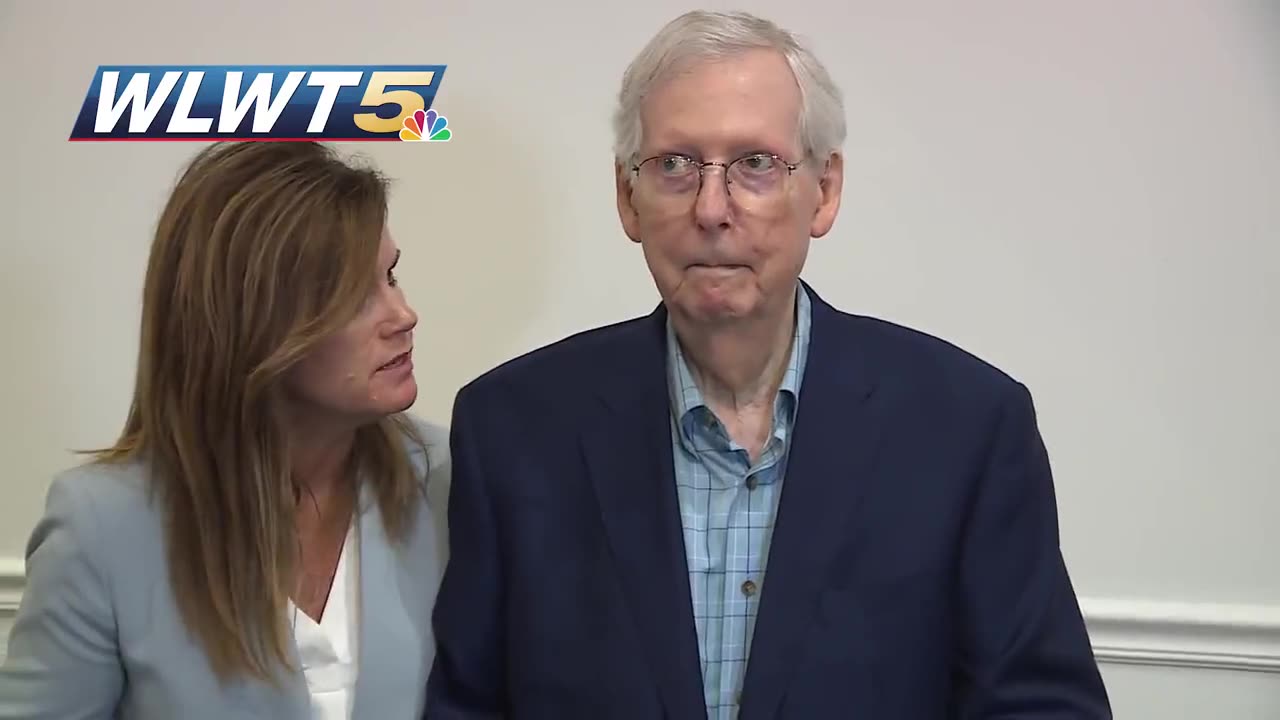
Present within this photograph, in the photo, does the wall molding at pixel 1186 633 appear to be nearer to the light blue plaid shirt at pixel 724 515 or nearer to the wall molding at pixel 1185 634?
the wall molding at pixel 1185 634

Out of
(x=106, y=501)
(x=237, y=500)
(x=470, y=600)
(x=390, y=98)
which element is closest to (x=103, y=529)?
(x=106, y=501)

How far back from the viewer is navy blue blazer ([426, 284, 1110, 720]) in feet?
3.32

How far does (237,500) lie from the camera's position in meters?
1.17

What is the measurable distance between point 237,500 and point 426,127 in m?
0.74

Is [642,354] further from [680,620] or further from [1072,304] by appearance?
[1072,304]

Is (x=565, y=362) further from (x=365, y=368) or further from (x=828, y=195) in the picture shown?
(x=828, y=195)

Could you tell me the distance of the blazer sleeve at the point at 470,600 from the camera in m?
1.12

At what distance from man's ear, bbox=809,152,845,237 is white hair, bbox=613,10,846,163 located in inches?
0.9

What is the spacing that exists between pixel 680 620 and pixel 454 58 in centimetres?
102

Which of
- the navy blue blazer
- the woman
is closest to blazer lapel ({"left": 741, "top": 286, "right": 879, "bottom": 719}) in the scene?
the navy blue blazer

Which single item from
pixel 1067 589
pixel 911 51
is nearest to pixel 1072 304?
pixel 911 51

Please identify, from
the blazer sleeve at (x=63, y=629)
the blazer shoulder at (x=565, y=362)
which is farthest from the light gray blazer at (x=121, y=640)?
the blazer shoulder at (x=565, y=362)

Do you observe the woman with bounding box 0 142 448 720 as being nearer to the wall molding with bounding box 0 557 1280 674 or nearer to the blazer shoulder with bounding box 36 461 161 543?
the blazer shoulder with bounding box 36 461 161 543

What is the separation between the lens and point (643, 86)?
41.2 inches
